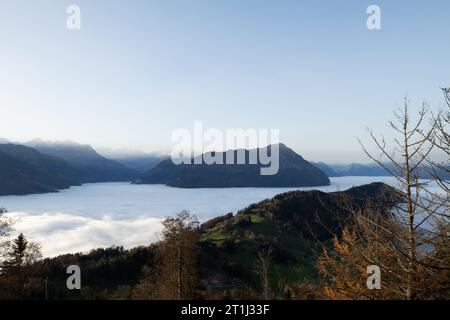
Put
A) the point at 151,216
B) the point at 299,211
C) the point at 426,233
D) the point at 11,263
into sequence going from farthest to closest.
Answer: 1. the point at 151,216
2. the point at 299,211
3. the point at 11,263
4. the point at 426,233

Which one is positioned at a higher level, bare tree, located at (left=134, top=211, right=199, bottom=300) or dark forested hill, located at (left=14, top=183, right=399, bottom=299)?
bare tree, located at (left=134, top=211, right=199, bottom=300)

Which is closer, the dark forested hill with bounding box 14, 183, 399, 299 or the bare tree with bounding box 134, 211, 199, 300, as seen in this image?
the bare tree with bounding box 134, 211, 199, 300

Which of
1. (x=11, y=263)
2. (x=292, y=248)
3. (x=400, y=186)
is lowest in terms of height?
(x=292, y=248)

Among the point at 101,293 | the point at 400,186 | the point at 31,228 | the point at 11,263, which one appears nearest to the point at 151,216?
the point at 31,228

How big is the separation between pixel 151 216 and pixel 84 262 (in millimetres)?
96320

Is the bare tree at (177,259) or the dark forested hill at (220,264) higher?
the bare tree at (177,259)

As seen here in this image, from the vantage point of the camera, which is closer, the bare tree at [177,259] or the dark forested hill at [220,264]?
the bare tree at [177,259]

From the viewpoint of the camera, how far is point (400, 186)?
11.9 m

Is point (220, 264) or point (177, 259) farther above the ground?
point (177, 259)

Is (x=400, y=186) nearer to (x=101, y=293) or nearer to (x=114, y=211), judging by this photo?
(x=101, y=293)

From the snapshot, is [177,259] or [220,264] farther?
[220,264]
